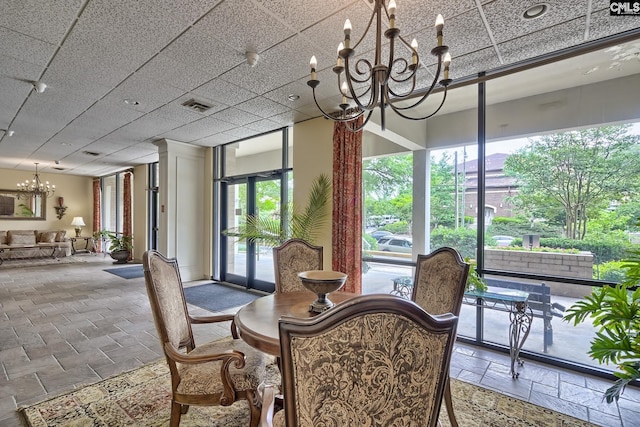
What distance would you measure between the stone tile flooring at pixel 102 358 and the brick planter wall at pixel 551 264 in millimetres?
747

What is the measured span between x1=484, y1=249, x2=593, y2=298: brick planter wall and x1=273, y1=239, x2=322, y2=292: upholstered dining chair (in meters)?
1.93

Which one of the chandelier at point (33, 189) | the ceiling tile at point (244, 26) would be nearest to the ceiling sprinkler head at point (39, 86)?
the ceiling tile at point (244, 26)

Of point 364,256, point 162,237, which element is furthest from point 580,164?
point 162,237

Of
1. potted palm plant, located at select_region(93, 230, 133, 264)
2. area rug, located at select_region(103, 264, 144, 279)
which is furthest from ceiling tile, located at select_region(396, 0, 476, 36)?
potted palm plant, located at select_region(93, 230, 133, 264)

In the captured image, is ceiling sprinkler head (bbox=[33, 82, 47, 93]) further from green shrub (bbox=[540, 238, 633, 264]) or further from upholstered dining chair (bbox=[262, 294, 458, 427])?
green shrub (bbox=[540, 238, 633, 264])

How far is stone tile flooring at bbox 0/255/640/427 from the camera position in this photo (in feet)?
7.52

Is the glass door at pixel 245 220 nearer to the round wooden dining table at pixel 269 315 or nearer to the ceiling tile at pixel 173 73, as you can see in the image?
the ceiling tile at pixel 173 73

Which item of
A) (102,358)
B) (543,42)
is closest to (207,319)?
(102,358)

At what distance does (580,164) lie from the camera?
2.90m

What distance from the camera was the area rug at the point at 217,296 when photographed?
4.73 meters

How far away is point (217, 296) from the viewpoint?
527 centimetres

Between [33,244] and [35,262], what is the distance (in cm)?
106

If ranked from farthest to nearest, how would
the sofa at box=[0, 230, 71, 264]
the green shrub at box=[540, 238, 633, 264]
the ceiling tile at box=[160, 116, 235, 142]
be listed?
the sofa at box=[0, 230, 71, 264], the ceiling tile at box=[160, 116, 235, 142], the green shrub at box=[540, 238, 633, 264]

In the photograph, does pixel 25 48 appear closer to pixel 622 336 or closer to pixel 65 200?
pixel 622 336
